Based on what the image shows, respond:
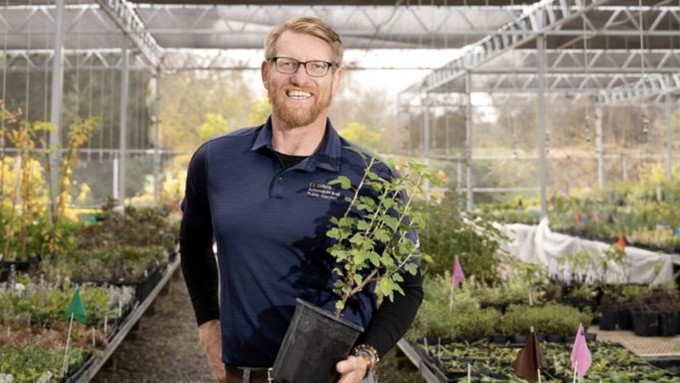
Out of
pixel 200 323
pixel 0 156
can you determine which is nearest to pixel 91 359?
pixel 200 323

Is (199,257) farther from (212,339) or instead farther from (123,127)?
(123,127)

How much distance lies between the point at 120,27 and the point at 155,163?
16.8 feet

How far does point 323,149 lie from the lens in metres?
1.95

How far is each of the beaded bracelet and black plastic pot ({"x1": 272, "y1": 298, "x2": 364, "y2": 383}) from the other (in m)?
0.06

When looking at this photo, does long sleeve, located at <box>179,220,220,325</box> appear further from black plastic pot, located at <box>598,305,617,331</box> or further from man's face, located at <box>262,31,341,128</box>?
black plastic pot, located at <box>598,305,617,331</box>

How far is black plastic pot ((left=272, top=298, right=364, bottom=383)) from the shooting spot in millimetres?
1704

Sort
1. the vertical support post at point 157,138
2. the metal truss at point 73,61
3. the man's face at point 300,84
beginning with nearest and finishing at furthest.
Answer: the man's face at point 300,84, the metal truss at point 73,61, the vertical support post at point 157,138

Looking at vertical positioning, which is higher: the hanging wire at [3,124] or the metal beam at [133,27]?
the metal beam at [133,27]

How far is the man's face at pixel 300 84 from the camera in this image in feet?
6.00

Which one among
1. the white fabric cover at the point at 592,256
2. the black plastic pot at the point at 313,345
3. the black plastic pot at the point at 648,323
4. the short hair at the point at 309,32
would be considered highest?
the short hair at the point at 309,32

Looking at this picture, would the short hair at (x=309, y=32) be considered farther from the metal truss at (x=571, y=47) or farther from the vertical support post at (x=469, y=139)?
the vertical support post at (x=469, y=139)

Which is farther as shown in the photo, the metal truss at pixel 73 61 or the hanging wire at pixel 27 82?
the hanging wire at pixel 27 82

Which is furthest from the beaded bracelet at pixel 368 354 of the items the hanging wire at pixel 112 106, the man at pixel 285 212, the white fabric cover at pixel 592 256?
the hanging wire at pixel 112 106

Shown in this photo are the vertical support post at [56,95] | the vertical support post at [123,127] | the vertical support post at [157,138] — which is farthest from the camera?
the vertical support post at [157,138]
